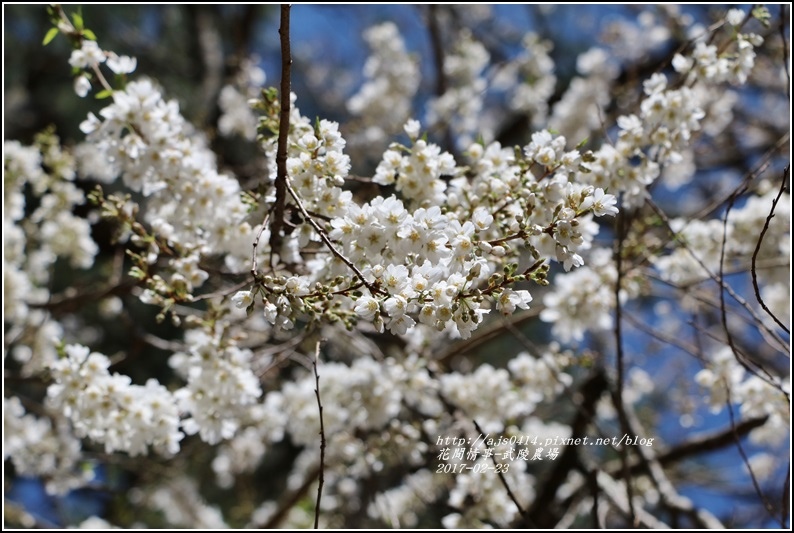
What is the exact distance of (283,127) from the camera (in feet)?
4.94

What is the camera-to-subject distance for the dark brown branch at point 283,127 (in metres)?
1.43

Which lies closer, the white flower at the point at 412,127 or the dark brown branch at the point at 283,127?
the dark brown branch at the point at 283,127

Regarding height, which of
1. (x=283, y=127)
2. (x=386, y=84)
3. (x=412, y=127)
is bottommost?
(x=283, y=127)

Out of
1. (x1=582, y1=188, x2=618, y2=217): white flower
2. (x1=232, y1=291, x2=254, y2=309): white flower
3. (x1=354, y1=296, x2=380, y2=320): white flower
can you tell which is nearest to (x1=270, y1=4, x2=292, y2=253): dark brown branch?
(x1=232, y1=291, x2=254, y2=309): white flower

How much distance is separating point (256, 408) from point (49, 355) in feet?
3.55

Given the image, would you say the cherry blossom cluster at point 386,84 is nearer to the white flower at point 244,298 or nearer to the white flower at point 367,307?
the white flower at point 244,298

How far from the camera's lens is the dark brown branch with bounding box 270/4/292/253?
1.43 meters

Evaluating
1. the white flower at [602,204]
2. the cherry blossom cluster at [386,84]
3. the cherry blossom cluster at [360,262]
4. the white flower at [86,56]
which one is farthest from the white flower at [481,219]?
the cherry blossom cluster at [386,84]

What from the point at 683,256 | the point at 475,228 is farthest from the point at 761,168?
the point at 475,228

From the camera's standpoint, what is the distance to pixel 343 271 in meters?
1.62

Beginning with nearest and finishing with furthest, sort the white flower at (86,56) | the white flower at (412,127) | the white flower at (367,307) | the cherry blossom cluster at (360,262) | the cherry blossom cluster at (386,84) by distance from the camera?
the white flower at (367,307), the cherry blossom cluster at (360,262), the white flower at (412,127), the white flower at (86,56), the cherry blossom cluster at (386,84)

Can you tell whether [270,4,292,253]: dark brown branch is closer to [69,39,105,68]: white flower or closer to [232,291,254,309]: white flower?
[232,291,254,309]: white flower

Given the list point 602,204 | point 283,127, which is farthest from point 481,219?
point 283,127

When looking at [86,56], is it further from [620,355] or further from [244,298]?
[620,355]
